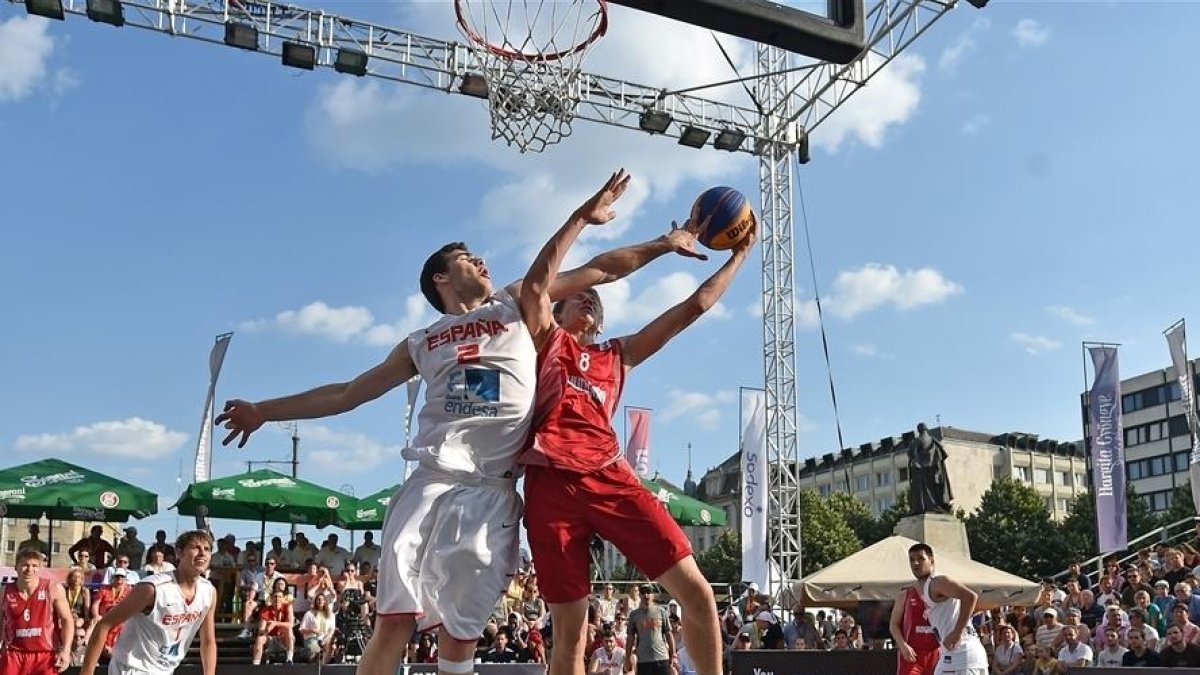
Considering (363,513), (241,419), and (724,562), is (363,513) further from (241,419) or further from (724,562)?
(724,562)

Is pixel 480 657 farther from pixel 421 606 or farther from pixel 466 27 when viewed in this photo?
pixel 421 606

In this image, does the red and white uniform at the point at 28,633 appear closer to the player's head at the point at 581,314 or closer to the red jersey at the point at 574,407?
the player's head at the point at 581,314

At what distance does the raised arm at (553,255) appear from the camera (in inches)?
176

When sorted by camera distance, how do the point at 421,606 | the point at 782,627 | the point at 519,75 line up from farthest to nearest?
1. the point at 782,627
2. the point at 519,75
3. the point at 421,606

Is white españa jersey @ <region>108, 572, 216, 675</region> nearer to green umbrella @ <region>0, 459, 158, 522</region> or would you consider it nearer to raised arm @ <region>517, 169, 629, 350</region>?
raised arm @ <region>517, 169, 629, 350</region>

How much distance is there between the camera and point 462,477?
14.4ft

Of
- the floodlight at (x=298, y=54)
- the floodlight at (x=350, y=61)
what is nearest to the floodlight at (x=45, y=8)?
the floodlight at (x=298, y=54)

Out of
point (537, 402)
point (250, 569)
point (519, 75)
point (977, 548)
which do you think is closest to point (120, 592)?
point (250, 569)

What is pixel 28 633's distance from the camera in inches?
362

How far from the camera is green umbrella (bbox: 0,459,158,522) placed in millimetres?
16125

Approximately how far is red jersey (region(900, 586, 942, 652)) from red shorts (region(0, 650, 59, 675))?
710 cm

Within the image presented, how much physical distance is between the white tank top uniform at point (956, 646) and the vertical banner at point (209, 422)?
13824 millimetres

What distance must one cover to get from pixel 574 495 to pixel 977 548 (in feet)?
188

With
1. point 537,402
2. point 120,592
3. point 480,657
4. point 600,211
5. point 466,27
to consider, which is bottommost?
point 480,657
